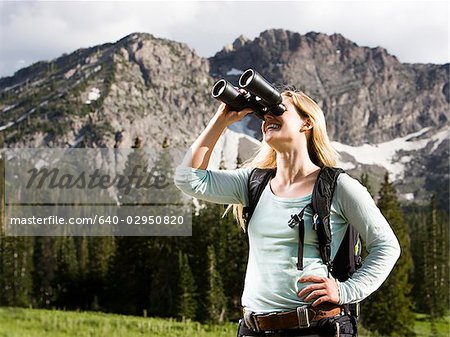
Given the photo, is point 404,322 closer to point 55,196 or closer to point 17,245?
point 17,245

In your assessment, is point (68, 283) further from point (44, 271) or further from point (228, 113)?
point (228, 113)

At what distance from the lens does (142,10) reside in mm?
190125

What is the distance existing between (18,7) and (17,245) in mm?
115032

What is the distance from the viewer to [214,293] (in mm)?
40250

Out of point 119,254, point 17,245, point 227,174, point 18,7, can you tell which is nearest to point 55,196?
point 17,245

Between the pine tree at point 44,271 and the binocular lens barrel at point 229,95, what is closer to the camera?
the binocular lens barrel at point 229,95

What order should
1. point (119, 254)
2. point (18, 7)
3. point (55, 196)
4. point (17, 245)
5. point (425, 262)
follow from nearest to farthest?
point (119, 254) → point (17, 245) → point (425, 262) → point (55, 196) → point (18, 7)

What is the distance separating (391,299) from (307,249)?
1642 inches

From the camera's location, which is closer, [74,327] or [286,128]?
[286,128]

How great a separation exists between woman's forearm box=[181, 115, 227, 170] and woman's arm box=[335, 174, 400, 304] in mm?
754

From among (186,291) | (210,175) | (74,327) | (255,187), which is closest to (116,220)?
(186,291)

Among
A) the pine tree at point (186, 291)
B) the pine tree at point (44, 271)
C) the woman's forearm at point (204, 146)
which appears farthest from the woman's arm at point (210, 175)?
the pine tree at point (44, 271)

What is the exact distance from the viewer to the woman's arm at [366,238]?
301cm

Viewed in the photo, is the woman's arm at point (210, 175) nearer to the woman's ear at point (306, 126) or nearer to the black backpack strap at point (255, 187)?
the black backpack strap at point (255, 187)
